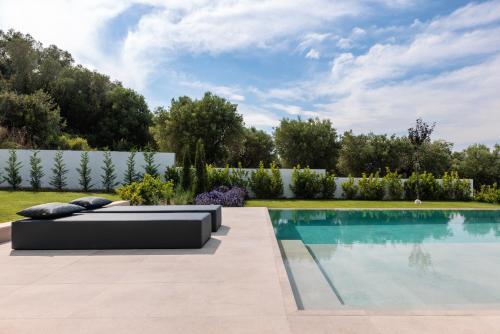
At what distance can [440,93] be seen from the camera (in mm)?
16109

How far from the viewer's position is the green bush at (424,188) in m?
19.8

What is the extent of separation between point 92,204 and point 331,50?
1155cm

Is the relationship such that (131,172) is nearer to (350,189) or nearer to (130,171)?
(130,171)

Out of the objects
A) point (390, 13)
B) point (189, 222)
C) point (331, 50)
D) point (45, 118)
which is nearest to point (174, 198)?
point (189, 222)

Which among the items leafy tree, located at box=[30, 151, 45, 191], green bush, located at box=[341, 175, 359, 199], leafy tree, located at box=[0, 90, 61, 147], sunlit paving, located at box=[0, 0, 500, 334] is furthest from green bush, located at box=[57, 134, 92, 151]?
green bush, located at box=[341, 175, 359, 199]

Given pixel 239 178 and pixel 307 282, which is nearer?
pixel 307 282

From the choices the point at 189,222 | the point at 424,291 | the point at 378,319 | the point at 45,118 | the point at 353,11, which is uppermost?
the point at 353,11

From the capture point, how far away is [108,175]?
18094 mm

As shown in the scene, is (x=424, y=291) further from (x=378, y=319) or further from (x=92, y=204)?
(x=92, y=204)

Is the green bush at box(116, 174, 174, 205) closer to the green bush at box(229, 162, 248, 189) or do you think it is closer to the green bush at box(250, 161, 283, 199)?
the green bush at box(229, 162, 248, 189)

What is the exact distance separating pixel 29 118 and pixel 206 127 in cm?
1183

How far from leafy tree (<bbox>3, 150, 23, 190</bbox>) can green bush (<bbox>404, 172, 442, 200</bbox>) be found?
19906mm

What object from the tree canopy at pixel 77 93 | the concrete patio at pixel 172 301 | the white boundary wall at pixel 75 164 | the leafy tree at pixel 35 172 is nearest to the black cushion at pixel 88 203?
the concrete patio at pixel 172 301

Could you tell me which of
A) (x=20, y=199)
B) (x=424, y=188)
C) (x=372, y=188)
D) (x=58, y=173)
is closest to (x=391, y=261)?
(x=372, y=188)
